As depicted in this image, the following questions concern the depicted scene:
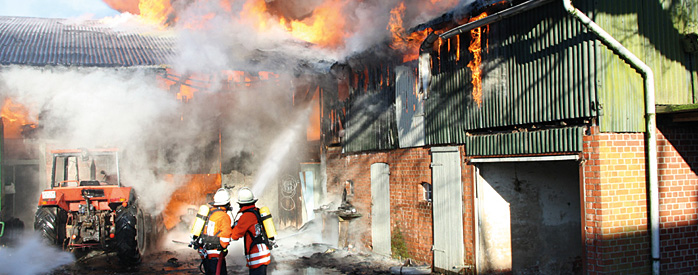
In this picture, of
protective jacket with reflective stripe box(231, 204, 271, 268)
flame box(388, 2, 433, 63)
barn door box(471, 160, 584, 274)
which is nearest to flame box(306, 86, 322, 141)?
flame box(388, 2, 433, 63)

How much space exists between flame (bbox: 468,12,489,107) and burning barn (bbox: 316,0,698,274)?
26 millimetres

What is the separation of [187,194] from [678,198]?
40.3ft

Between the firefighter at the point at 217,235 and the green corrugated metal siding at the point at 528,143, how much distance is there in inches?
162

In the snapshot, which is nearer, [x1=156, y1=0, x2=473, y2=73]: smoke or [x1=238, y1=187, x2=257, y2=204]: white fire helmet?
[x1=238, y1=187, x2=257, y2=204]: white fire helmet

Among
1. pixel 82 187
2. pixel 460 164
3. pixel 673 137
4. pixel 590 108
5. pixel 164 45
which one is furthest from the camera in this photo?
pixel 164 45

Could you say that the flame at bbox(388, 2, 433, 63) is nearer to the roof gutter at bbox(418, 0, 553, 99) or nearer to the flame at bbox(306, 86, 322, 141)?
the roof gutter at bbox(418, 0, 553, 99)

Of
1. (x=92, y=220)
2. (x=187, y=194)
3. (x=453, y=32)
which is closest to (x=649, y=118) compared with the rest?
(x=453, y=32)

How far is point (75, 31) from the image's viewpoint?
22.2 metres

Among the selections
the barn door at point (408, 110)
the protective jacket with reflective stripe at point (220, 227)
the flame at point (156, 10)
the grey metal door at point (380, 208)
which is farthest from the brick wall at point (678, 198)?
the flame at point (156, 10)

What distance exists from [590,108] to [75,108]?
1216cm

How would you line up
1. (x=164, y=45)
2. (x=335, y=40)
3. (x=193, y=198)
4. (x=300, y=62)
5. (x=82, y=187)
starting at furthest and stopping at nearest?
1. (x=164, y=45)
2. (x=193, y=198)
3. (x=300, y=62)
4. (x=335, y=40)
5. (x=82, y=187)

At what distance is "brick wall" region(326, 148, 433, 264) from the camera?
10.2 m

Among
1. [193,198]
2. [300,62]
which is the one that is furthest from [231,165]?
[300,62]

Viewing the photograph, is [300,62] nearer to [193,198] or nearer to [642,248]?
[193,198]
